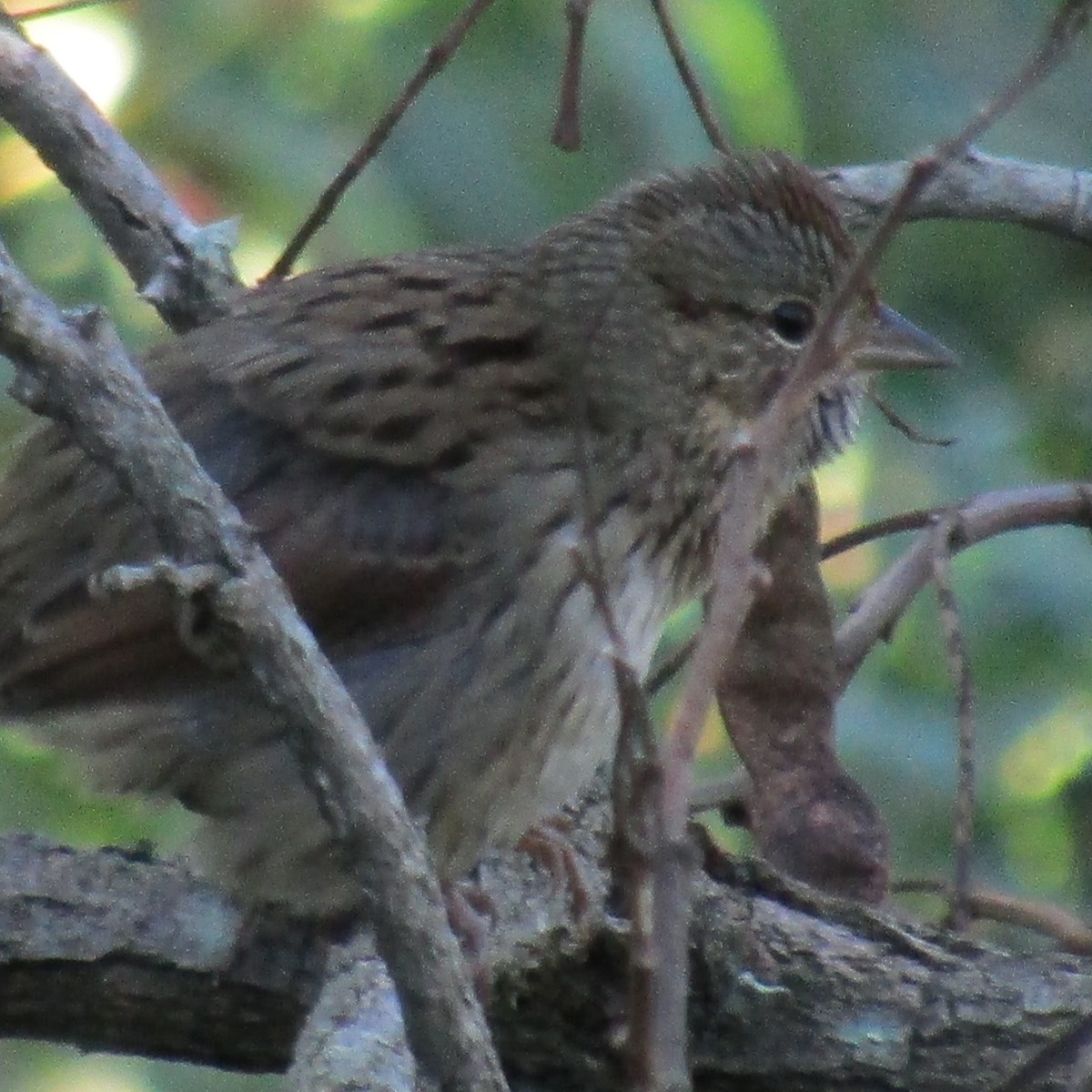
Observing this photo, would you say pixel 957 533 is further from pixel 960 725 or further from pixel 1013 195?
pixel 1013 195

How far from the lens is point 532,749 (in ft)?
8.96

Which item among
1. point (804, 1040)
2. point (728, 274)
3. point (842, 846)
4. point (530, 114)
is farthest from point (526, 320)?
point (804, 1040)

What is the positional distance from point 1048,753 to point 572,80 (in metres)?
1.28

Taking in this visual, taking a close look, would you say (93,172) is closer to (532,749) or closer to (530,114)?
(530,114)

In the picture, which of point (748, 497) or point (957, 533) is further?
point (957, 533)

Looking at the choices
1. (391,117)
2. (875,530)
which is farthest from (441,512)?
(875,530)

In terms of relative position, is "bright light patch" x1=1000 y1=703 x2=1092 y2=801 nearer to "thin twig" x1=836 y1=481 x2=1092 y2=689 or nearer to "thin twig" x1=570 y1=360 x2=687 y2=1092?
"thin twig" x1=836 y1=481 x2=1092 y2=689

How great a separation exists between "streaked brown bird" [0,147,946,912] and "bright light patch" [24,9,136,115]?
2.36ft

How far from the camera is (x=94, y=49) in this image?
138 inches

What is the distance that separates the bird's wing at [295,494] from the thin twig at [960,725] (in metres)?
0.59

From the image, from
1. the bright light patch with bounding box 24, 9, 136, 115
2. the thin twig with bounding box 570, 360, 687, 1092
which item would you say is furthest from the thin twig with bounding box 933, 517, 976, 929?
the bright light patch with bounding box 24, 9, 136, 115

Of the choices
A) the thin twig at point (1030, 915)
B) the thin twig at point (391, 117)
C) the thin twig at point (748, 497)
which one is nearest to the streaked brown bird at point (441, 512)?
the thin twig at point (391, 117)

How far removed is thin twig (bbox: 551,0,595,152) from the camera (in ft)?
7.96

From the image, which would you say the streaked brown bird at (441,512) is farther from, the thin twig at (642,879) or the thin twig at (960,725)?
the thin twig at (642,879)
